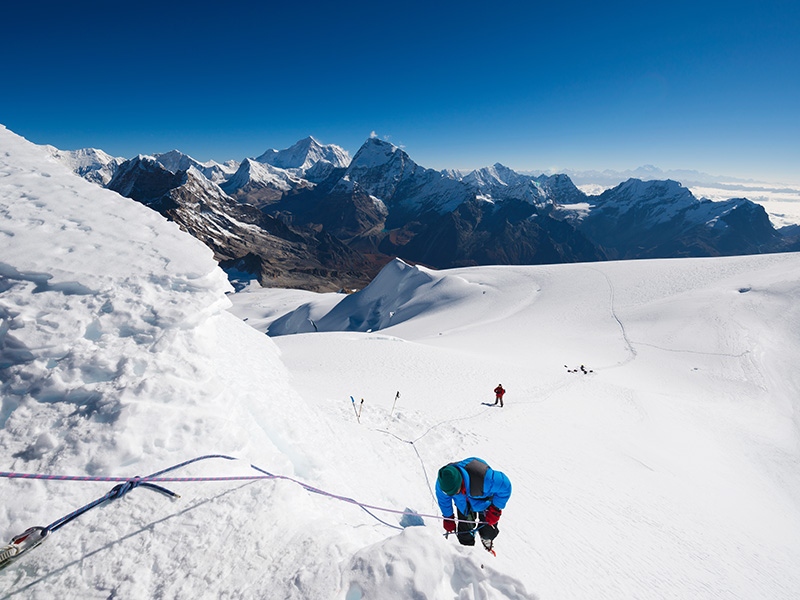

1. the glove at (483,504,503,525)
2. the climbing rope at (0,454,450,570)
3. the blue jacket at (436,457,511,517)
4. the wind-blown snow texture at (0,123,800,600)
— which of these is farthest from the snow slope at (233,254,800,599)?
the climbing rope at (0,454,450,570)

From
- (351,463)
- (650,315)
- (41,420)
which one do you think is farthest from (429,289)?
(41,420)

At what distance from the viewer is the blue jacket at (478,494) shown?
5.43 m

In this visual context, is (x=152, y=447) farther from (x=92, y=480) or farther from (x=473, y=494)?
(x=473, y=494)

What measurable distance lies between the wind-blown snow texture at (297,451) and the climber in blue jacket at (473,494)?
99 cm

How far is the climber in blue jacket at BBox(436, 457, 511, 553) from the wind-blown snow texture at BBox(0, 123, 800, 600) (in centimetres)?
99

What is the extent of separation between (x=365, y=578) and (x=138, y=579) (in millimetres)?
2222

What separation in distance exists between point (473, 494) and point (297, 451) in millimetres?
3169

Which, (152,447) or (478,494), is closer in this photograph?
(152,447)

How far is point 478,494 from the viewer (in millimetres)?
5438

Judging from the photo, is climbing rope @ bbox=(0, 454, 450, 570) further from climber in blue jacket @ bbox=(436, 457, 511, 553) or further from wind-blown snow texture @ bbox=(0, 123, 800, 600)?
climber in blue jacket @ bbox=(436, 457, 511, 553)

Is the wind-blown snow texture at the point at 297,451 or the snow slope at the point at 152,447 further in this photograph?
the wind-blown snow texture at the point at 297,451

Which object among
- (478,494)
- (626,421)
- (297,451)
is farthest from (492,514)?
(626,421)

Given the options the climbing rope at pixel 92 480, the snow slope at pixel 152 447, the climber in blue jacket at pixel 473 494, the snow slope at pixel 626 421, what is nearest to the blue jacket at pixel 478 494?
the climber in blue jacket at pixel 473 494

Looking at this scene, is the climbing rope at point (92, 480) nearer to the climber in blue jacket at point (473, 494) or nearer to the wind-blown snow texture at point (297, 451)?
the wind-blown snow texture at point (297, 451)
